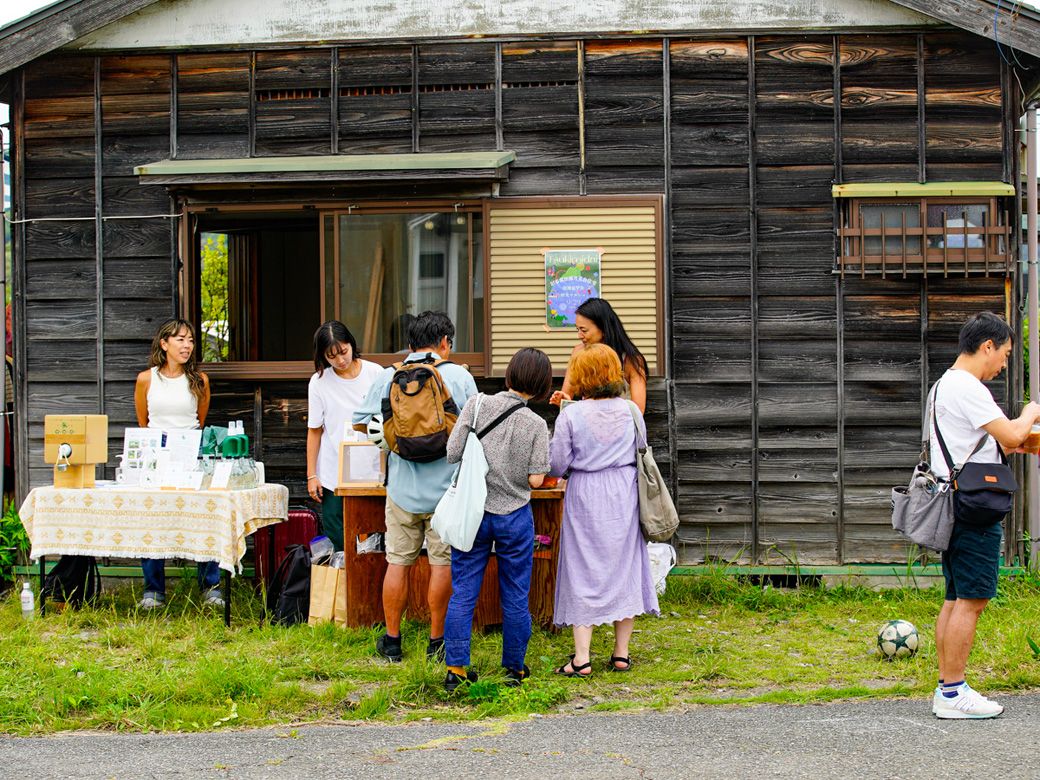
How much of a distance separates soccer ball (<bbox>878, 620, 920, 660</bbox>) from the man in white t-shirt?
0.99 meters

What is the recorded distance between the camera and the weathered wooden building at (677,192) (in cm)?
804

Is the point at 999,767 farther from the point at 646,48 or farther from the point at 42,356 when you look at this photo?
the point at 42,356

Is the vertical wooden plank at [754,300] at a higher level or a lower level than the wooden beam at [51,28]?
lower

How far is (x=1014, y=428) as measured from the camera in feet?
16.9

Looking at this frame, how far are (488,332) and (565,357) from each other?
0.58 metres

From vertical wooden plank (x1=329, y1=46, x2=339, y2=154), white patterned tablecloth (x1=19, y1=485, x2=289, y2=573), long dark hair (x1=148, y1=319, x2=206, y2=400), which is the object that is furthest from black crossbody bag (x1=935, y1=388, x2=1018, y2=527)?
vertical wooden plank (x1=329, y1=46, x2=339, y2=154)

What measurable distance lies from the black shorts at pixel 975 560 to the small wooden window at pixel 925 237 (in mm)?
3090

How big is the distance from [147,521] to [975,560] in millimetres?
Result: 4915

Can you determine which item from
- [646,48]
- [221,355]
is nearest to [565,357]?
[646,48]

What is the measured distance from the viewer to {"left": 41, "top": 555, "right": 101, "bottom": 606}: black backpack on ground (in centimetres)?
772

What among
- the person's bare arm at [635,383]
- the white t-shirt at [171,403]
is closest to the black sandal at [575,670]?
the person's bare arm at [635,383]

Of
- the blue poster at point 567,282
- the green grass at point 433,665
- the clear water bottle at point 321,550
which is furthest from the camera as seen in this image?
the blue poster at point 567,282

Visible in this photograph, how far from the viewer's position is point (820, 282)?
320 inches

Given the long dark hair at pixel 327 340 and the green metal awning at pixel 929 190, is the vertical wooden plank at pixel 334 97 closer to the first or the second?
the long dark hair at pixel 327 340
